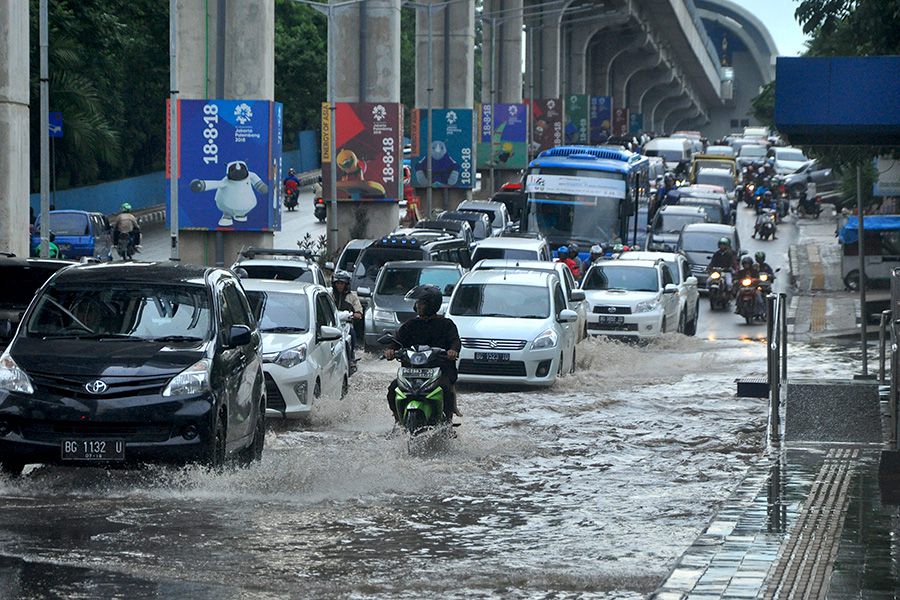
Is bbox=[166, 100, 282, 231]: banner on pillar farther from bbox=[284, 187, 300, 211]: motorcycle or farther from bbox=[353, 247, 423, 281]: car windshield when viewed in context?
bbox=[284, 187, 300, 211]: motorcycle

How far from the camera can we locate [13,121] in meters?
24.5

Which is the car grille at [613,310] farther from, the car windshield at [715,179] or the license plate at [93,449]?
the car windshield at [715,179]

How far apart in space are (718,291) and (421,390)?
26227 mm

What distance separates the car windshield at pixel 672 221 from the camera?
51000 millimetres

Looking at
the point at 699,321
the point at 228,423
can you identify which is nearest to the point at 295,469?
the point at 228,423

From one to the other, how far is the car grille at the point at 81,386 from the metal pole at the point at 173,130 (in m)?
18.1

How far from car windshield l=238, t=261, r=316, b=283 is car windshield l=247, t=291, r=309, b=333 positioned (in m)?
7.54

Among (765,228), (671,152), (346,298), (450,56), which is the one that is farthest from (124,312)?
(671,152)

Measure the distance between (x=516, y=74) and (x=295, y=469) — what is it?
7106 cm

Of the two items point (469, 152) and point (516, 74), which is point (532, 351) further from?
point (516, 74)

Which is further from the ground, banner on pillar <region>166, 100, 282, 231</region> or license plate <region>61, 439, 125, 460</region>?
banner on pillar <region>166, 100, 282, 231</region>

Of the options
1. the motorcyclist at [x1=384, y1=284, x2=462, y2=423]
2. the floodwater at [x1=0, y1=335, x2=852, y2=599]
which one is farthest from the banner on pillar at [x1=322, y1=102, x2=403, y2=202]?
the motorcyclist at [x1=384, y1=284, x2=462, y2=423]

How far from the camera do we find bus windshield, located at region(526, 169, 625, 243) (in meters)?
44.1

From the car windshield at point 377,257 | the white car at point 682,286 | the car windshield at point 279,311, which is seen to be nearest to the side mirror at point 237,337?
the car windshield at point 279,311
